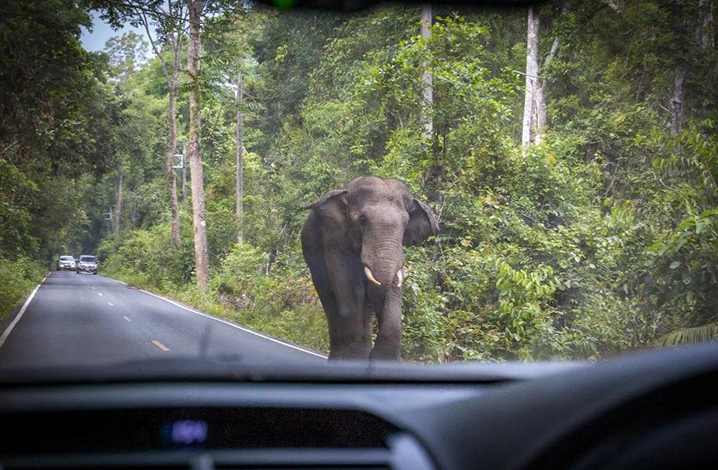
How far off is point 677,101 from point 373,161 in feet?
14.0

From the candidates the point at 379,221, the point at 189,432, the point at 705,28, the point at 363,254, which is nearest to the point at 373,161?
the point at 379,221

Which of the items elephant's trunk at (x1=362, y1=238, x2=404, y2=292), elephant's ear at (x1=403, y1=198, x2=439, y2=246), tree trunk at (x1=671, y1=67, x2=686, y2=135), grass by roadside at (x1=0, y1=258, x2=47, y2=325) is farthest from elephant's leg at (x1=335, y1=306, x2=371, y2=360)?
tree trunk at (x1=671, y1=67, x2=686, y2=135)

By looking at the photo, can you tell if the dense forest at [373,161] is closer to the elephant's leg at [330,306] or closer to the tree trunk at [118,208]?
the tree trunk at [118,208]

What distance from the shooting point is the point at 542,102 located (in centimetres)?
644

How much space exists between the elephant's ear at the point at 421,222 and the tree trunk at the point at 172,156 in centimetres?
192

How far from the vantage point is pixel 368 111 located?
5.46m

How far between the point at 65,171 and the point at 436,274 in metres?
2.78

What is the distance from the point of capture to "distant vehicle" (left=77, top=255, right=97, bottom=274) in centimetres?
517

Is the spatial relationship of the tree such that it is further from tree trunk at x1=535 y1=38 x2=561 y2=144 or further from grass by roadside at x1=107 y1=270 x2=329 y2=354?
tree trunk at x1=535 y1=38 x2=561 y2=144

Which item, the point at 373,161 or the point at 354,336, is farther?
the point at 354,336

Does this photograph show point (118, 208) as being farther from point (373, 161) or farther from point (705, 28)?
point (705, 28)

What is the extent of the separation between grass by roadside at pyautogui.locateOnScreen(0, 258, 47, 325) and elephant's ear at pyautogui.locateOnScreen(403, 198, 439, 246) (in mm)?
2739

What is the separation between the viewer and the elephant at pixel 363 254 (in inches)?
243

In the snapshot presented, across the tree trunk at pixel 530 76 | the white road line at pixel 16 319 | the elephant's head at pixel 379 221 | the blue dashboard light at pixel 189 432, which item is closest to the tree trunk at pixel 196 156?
the white road line at pixel 16 319
